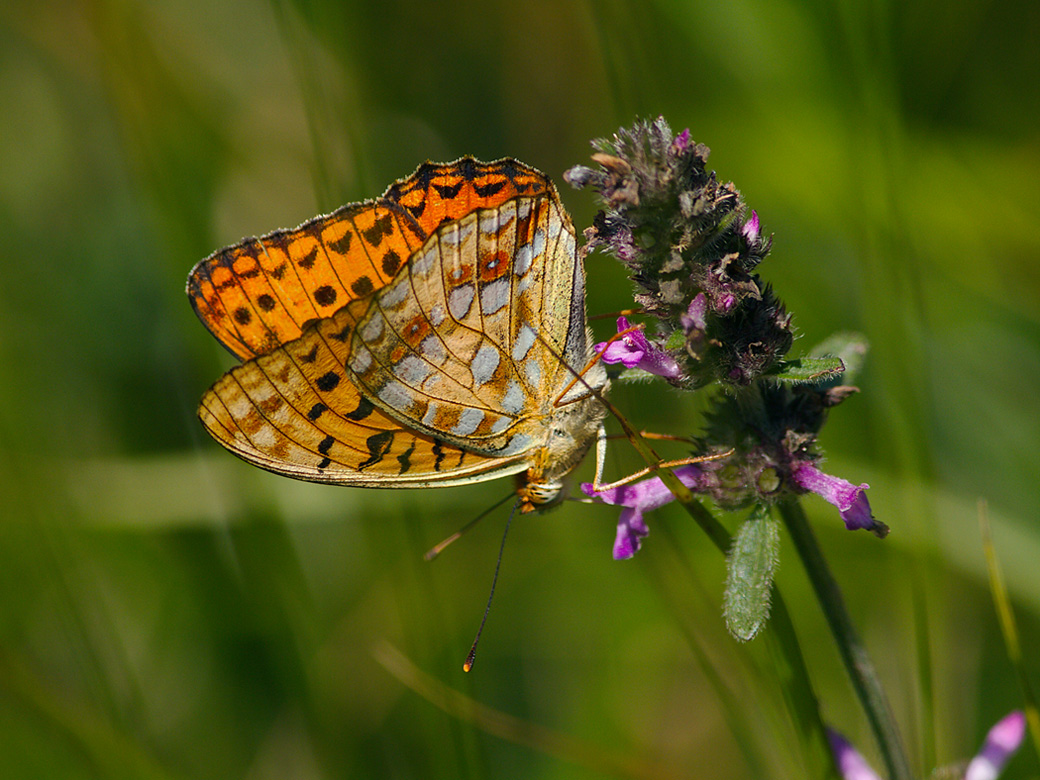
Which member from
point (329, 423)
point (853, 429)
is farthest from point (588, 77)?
point (329, 423)

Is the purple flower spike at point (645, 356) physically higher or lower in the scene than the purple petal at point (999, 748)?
higher

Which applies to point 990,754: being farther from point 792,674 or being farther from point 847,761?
point 792,674

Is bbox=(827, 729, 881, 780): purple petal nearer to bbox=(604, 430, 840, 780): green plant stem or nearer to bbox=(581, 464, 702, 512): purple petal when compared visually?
bbox=(604, 430, 840, 780): green plant stem

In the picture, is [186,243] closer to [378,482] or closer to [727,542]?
[378,482]

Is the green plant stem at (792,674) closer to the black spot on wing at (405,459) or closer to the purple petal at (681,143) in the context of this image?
the purple petal at (681,143)

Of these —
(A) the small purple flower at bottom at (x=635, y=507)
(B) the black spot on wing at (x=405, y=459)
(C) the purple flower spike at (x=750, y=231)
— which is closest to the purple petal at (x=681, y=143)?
(C) the purple flower spike at (x=750, y=231)

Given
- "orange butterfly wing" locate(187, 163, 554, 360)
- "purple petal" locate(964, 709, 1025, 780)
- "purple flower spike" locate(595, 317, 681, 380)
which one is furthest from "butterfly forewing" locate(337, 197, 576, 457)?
"purple petal" locate(964, 709, 1025, 780)

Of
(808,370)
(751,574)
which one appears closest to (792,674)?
(751,574)
